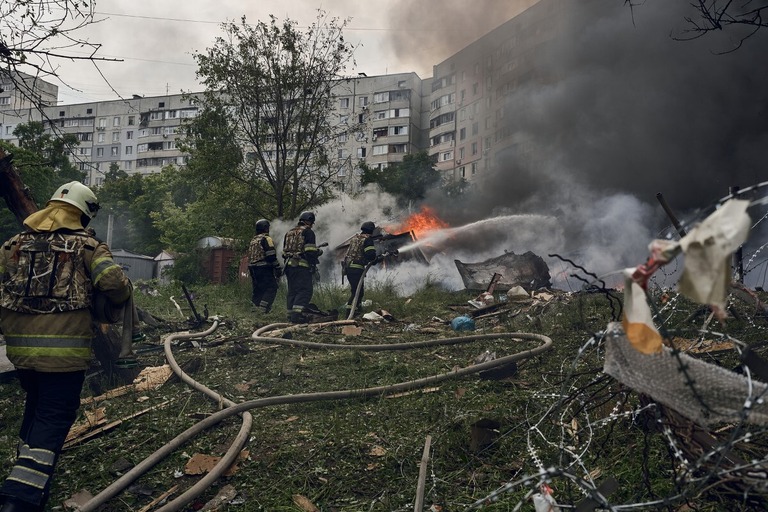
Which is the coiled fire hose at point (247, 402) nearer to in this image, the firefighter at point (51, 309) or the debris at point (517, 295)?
the firefighter at point (51, 309)

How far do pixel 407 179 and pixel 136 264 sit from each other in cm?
1709

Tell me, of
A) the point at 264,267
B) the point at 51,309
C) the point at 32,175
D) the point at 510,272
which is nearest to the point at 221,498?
the point at 51,309

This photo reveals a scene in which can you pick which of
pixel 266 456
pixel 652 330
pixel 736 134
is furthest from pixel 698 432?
pixel 736 134

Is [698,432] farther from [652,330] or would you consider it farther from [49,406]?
[49,406]

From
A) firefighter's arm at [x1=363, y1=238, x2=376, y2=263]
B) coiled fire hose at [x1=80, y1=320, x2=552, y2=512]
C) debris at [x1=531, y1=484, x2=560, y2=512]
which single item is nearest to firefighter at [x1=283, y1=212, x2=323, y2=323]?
firefighter's arm at [x1=363, y1=238, x2=376, y2=263]

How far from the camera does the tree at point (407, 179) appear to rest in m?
32.2

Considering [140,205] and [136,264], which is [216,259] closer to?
[136,264]

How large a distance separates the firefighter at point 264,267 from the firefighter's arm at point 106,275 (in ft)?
22.5

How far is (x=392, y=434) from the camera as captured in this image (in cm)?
414

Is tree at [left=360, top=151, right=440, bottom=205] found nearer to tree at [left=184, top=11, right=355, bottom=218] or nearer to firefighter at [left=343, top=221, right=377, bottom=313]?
tree at [left=184, top=11, right=355, bottom=218]

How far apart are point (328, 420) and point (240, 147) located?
13891 mm

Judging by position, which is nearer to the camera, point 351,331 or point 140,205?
point 351,331

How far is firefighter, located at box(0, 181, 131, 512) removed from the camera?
11.0 ft

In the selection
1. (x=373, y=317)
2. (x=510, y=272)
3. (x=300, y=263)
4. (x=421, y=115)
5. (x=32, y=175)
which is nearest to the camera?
(x=373, y=317)
